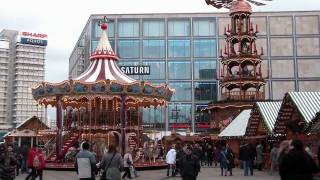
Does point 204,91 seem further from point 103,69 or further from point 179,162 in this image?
point 179,162

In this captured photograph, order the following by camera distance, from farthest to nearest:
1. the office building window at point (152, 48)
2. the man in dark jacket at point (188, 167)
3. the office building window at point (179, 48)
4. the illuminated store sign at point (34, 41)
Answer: the illuminated store sign at point (34, 41) → the office building window at point (152, 48) → the office building window at point (179, 48) → the man in dark jacket at point (188, 167)

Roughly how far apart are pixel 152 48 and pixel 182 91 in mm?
7851

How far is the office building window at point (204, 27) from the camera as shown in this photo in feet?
253

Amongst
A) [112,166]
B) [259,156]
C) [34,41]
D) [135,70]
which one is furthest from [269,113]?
[34,41]

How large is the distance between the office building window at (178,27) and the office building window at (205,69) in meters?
4.76

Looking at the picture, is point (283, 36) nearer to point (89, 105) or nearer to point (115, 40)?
point (115, 40)

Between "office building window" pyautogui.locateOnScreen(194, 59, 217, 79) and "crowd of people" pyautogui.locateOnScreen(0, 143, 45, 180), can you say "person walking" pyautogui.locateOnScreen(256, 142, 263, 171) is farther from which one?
"office building window" pyautogui.locateOnScreen(194, 59, 217, 79)

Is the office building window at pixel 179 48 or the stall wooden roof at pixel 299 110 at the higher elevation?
the office building window at pixel 179 48

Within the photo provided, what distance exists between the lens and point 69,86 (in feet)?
99.3

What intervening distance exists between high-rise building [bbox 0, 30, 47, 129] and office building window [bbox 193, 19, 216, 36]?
69.8 meters

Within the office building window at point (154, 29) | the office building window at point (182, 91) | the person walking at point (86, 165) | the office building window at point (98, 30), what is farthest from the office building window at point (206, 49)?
the person walking at point (86, 165)

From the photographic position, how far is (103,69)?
32938mm

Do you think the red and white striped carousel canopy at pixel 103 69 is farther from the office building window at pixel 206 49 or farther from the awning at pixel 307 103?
the office building window at pixel 206 49

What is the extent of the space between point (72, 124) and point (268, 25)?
49496 mm
